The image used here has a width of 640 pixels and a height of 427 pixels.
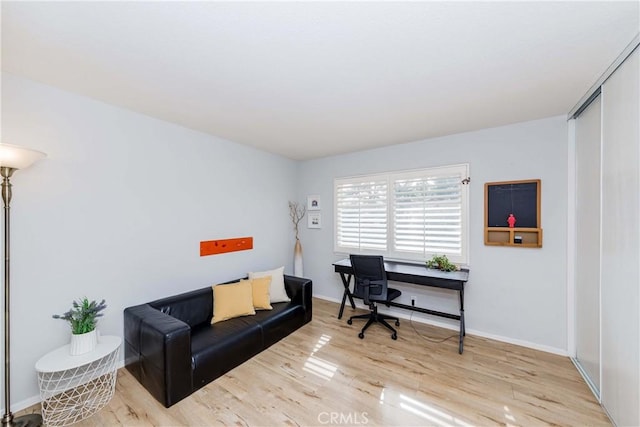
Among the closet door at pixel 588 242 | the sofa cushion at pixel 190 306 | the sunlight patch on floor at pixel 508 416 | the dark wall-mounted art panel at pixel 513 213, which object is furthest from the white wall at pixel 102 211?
the closet door at pixel 588 242

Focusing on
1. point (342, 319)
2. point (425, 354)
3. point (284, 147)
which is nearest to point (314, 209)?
point (284, 147)

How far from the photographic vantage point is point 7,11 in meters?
1.25

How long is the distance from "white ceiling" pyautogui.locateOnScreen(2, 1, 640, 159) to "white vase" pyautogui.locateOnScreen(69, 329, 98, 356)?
6.45 feet

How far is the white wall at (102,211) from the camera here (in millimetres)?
1888

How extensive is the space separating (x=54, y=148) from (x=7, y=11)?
1101 mm

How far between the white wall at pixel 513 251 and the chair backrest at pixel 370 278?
684 millimetres

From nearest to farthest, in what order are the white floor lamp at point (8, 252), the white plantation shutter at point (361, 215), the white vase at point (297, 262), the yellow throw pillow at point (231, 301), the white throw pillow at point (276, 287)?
the white floor lamp at point (8, 252)
the yellow throw pillow at point (231, 301)
the white throw pillow at point (276, 287)
the white plantation shutter at point (361, 215)
the white vase at point (297, 262)

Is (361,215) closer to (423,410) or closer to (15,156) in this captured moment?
(423,410)

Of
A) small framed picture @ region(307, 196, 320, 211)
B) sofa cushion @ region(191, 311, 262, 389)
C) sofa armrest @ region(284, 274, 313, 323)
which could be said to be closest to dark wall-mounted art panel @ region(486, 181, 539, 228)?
sofa armrest @ region(284, 274, 313, 323)

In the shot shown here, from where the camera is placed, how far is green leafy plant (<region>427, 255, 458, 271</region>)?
3.06 meters

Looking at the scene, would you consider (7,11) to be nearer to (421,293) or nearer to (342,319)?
(342,319)

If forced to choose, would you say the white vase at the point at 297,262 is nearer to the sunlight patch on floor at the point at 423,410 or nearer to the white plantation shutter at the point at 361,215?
the white plantation shutter at the point at 361,215

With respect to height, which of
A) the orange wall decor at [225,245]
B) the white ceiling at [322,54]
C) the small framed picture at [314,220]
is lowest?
the orange wall decor at [225,245]

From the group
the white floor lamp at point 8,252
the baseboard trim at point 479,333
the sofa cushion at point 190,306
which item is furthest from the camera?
the baseboard trim at point 479,333
